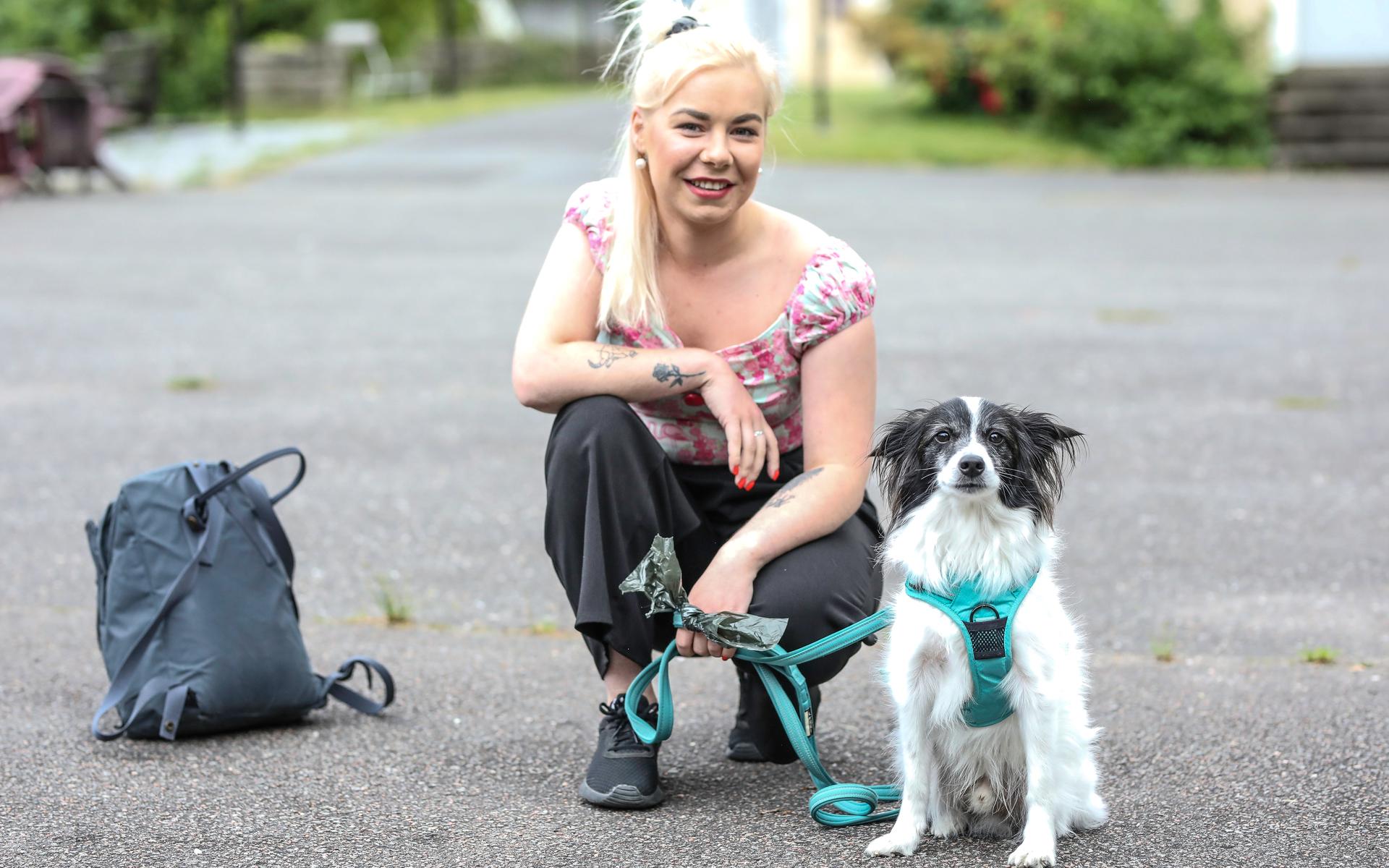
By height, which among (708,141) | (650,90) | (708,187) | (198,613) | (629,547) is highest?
(650,90)

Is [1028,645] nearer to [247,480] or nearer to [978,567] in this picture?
[978,567]

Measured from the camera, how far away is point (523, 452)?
6770mm

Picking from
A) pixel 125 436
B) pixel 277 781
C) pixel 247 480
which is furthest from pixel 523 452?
pixel 277 781

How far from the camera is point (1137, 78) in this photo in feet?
57.1

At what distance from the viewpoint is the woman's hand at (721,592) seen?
3.35m

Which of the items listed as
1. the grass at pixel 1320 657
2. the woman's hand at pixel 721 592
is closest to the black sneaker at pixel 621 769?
the woman's hand at pixel 721 592

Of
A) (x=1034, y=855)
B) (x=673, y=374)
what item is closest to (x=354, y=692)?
(x=673, y=374)

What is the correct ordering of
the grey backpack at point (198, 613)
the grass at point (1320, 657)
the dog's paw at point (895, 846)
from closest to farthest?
the dog's paw at point (895, 846) → the grey backpack at point (198, 613) → the grass at point (1320, 657)

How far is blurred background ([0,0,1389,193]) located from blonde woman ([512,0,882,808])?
8.06m

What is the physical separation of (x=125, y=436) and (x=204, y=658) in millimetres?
3561

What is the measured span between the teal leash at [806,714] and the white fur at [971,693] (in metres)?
0.11

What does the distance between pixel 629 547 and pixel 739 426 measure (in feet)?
1.19

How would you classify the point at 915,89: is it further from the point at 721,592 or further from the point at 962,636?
the point at 962,636

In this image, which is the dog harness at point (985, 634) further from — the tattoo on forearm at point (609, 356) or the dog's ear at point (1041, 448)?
the tattoo on forearm at point (609, 356)
